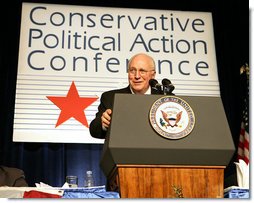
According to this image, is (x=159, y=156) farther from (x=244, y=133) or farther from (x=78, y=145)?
(x=78, y=145)

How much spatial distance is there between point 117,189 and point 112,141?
0.16 meters

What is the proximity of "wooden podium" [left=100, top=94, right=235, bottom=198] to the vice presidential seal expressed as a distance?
0.02 m

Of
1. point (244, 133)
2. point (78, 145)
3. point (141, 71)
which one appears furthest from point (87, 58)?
point (141, 71)

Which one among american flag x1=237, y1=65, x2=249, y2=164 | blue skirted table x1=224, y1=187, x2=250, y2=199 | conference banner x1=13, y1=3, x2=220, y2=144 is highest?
A: conference banner x1=13, y1=3, x2=220, y2=144

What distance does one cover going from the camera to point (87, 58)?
3.64 meters

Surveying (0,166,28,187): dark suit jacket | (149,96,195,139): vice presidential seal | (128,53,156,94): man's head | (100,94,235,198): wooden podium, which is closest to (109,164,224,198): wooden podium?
(100,94,235,198): wooden podium

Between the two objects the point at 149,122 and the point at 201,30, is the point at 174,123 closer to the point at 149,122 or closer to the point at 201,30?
the point at 149,122

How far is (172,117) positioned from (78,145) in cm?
230

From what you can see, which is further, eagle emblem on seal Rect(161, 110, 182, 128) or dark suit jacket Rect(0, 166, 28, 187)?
dark suit jacket Rect(0, 166, 28, 187)

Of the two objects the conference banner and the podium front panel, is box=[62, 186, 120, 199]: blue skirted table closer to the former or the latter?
the podium front panel

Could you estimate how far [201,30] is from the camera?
378 centimetres

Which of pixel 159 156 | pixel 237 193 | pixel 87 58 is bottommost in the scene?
pixel 237 193

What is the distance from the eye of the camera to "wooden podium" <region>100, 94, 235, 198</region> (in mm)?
1392

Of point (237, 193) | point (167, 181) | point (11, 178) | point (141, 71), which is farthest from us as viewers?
point (11, 178)
